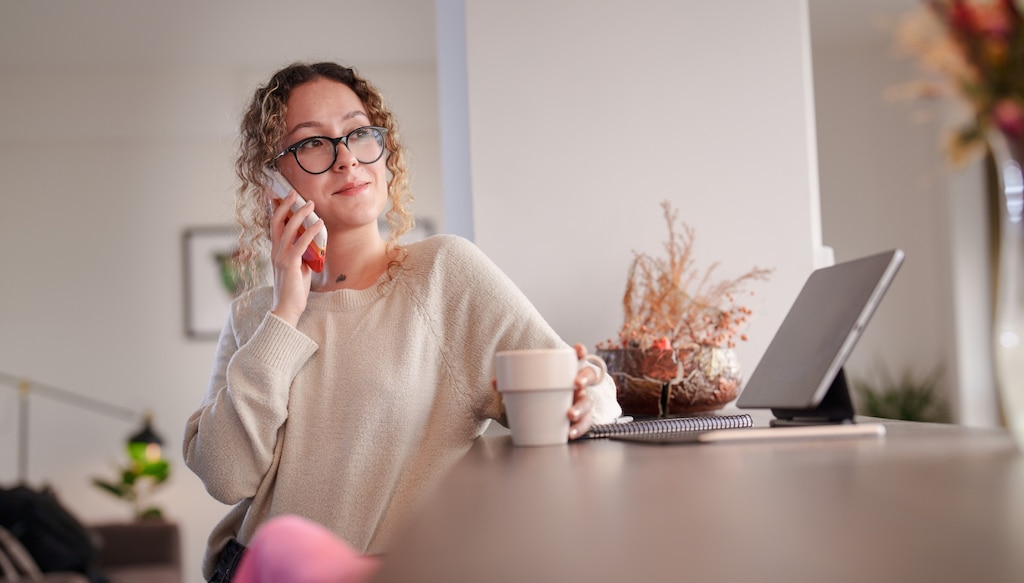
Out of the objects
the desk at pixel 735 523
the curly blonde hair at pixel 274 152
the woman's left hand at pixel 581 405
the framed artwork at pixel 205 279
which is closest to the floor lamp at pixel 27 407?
the framed artwork at pixel 205 279

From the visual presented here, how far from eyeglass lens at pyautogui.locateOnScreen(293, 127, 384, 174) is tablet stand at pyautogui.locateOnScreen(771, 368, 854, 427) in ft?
2.69

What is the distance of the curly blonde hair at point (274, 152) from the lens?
1732mm

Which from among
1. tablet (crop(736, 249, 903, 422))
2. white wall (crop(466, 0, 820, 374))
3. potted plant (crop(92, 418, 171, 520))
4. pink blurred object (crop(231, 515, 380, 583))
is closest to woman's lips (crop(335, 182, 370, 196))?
white wall (crop(466, 0, 820, 374))

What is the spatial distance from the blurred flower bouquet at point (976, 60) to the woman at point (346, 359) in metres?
0.92

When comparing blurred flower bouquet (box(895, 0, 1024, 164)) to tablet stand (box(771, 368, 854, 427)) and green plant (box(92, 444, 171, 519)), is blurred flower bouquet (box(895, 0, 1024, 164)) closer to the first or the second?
tablet stand (box(771, 368, 854, 427))

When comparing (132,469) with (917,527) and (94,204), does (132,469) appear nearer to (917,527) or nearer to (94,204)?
(94,204)

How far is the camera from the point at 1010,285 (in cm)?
61

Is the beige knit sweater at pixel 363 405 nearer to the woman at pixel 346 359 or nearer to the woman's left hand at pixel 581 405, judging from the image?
the woman at pixel 346 359

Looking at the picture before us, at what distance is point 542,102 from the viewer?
2094 millimetres

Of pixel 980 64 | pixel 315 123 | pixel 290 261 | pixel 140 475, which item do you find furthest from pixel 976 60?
pixel 140 475

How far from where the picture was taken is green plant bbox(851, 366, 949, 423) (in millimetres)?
5109

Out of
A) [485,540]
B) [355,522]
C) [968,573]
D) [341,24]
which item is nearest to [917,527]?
[968,573]

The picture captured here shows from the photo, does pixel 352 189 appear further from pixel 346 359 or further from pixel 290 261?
pixel 346 359

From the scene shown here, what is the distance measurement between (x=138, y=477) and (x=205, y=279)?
1161 mm
